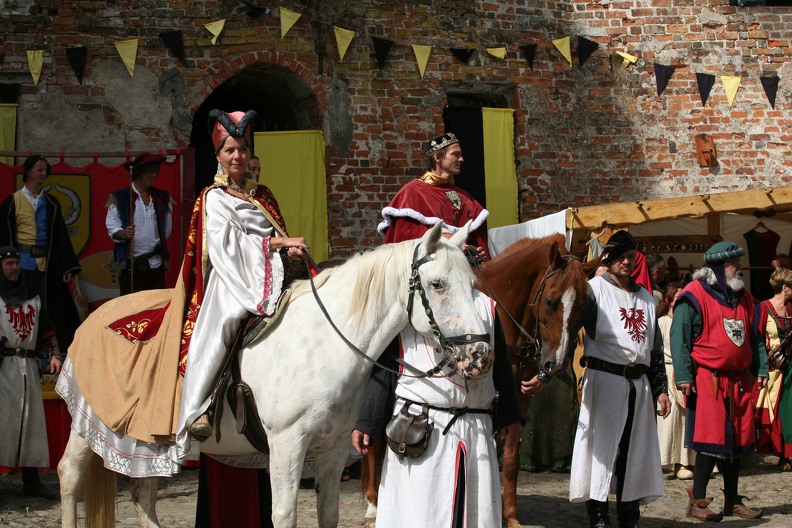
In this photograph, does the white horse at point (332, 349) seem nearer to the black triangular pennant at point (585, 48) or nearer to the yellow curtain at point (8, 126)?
the yellow curtain at point (8, 126)

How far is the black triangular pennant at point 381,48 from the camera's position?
40.1ft

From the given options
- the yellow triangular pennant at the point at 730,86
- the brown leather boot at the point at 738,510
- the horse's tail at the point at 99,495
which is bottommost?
the brown leather boot at the point at 738,510

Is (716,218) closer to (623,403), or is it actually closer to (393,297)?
(623,403)

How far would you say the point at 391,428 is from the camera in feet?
15.0

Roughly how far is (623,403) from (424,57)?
266 inches

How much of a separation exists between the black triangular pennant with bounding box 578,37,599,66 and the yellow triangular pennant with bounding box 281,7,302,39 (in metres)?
3.76

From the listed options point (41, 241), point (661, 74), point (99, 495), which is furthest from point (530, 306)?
point (661, 74)

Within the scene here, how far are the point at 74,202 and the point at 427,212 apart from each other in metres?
4.83

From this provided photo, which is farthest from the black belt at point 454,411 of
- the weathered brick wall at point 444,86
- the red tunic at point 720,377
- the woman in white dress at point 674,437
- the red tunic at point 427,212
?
the weathered brick wall at point 444,86

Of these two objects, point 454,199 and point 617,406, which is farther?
point 454,199

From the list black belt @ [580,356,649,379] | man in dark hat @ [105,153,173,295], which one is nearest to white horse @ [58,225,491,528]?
black belt @ [580,356,649,379]

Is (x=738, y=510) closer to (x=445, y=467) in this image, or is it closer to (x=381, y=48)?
(x=445, y=467)

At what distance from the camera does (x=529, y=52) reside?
42.4 feet

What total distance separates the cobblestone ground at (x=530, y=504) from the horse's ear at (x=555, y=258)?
1.96 m
